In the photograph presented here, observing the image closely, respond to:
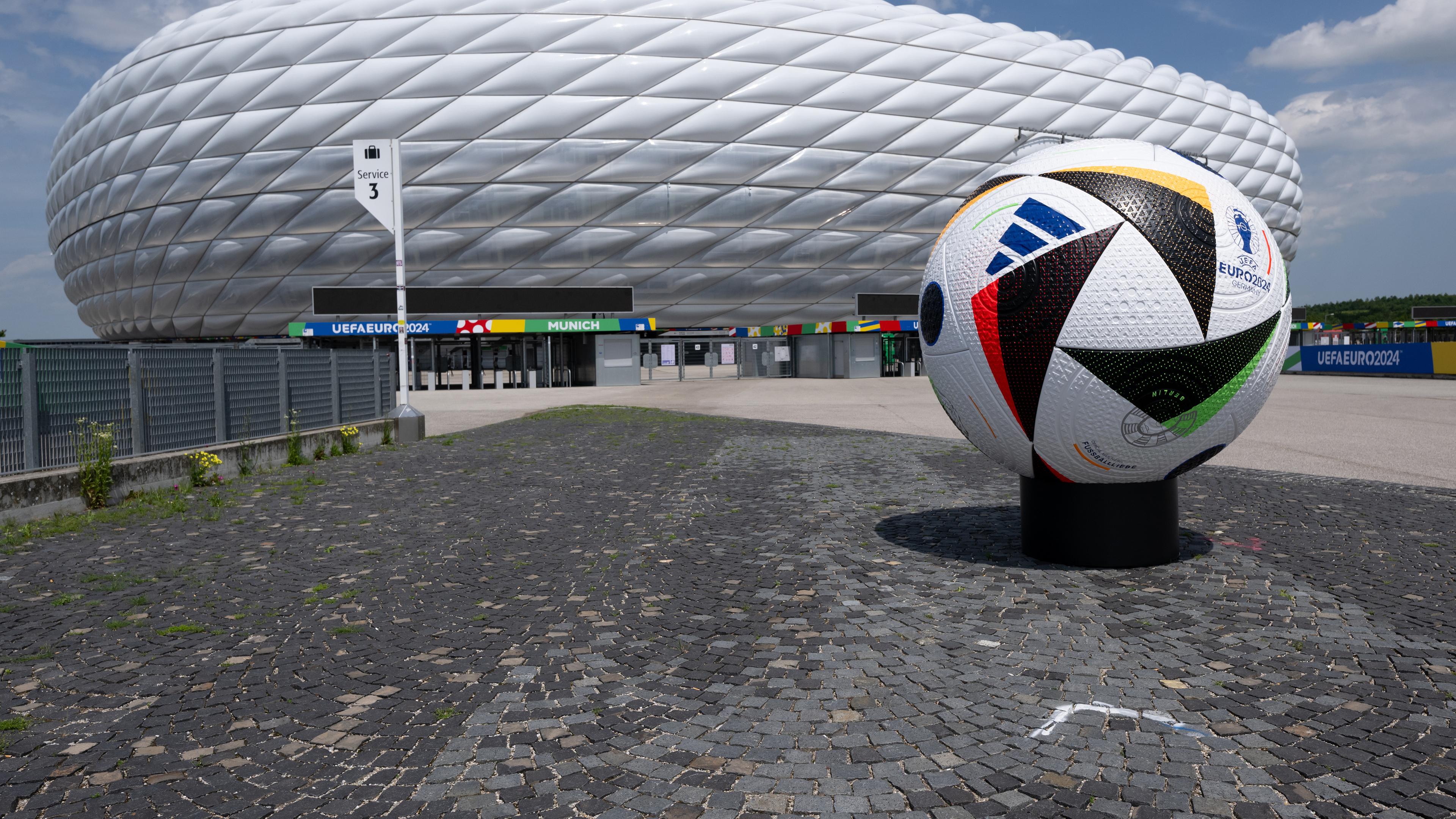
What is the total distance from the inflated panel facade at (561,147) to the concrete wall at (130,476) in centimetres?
3153

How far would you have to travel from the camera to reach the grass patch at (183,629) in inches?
172

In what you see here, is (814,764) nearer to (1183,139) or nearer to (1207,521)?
(1207,521)

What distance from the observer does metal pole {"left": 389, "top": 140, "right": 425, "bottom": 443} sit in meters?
14.7

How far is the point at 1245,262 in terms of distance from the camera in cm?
493

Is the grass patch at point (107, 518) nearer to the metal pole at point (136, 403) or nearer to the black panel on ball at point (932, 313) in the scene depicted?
the metal pole at point (136, 403)

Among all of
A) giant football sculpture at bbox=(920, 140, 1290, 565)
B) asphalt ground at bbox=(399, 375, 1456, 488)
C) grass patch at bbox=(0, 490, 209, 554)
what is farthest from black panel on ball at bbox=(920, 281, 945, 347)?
grass patch at bbox=(0, 490, 209, 554)

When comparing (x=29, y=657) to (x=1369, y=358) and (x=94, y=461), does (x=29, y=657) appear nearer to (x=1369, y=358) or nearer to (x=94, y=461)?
(x=94, y=461)

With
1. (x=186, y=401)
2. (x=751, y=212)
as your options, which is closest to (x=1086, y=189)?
(x=186, y=401)

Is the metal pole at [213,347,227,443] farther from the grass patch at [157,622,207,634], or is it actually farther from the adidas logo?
the adidas logo

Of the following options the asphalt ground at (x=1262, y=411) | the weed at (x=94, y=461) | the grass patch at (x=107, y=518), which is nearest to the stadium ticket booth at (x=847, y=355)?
the asphalt ground at (x=1262, y=411)

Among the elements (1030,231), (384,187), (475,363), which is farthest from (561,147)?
(1030,231)

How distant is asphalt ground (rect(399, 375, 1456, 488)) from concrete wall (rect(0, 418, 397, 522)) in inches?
218

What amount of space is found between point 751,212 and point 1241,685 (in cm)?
4199

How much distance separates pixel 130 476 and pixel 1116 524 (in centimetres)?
923
